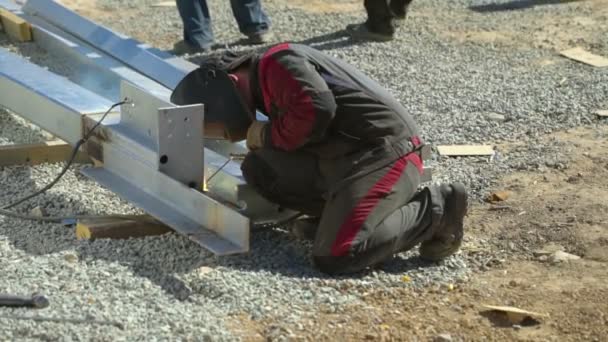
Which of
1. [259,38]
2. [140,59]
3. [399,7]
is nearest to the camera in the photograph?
[140,59]

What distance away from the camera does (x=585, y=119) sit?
8.12 metres

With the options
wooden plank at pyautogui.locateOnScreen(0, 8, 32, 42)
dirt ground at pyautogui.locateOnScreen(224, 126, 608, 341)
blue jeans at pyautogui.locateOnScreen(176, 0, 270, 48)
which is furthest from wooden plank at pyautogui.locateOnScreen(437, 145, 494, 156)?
wooden plank at pyautogui.locateOnScreen(0, 8, 32, 42)

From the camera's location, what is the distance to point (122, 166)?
6102 mm

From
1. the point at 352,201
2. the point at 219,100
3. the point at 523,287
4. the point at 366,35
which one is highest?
the point at 219,100

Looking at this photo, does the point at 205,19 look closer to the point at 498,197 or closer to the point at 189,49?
the point at 189,49

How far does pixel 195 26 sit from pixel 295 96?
461 cm

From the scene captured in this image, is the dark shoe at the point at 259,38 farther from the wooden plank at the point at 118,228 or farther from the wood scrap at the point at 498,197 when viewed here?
the wooden plank at the point at 118,228

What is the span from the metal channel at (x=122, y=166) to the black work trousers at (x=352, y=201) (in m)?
0.33

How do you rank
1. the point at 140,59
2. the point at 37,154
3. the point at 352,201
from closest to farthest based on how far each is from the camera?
the point at 352,201, the point at 37,154, the point at 140,59

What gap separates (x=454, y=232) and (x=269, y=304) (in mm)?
1159

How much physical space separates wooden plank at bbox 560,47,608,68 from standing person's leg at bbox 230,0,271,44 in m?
2.61

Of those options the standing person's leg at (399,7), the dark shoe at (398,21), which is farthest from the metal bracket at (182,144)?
the standing person's leg at (399,7)

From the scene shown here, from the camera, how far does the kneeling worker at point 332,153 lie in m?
5.40

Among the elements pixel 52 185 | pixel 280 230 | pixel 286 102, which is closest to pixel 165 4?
pixel 52 185
